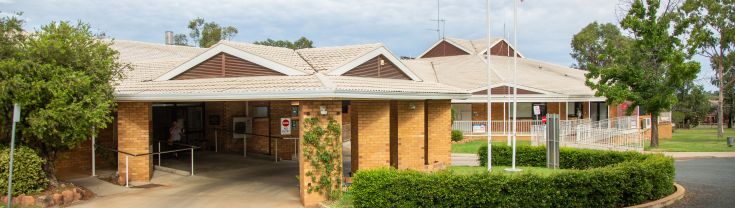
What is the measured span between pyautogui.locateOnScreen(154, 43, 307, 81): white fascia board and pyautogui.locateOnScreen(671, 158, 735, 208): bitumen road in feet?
28.2

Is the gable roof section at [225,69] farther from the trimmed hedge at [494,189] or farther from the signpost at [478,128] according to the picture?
the signpost at [478,128]

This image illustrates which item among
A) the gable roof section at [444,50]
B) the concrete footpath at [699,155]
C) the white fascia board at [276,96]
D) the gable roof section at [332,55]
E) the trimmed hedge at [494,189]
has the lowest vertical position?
the concrete footpath at [699,155]

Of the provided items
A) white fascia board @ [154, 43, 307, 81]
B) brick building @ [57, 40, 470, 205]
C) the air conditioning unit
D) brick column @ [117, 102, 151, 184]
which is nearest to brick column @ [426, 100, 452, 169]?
brick building @ [57, 40, 470, 205]

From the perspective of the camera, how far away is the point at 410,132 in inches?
647

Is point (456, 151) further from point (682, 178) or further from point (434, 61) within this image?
point (434, 61)

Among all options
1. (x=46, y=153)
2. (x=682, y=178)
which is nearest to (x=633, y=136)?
(x=682, y=178)

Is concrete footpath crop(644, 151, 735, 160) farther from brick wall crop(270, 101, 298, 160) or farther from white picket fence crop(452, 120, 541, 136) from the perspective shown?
brick wall crop(270, 101, 298, 160)

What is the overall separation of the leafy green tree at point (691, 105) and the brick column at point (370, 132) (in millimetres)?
61683

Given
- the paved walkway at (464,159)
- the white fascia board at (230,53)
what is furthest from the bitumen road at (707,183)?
the white fascia board at (230,53)

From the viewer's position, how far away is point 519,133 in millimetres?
32656

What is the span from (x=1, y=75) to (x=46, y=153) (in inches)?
82.4

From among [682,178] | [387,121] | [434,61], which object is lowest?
[682,178]

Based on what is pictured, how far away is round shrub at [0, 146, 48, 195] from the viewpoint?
1240 centimetres

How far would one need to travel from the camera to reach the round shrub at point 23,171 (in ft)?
40.7
